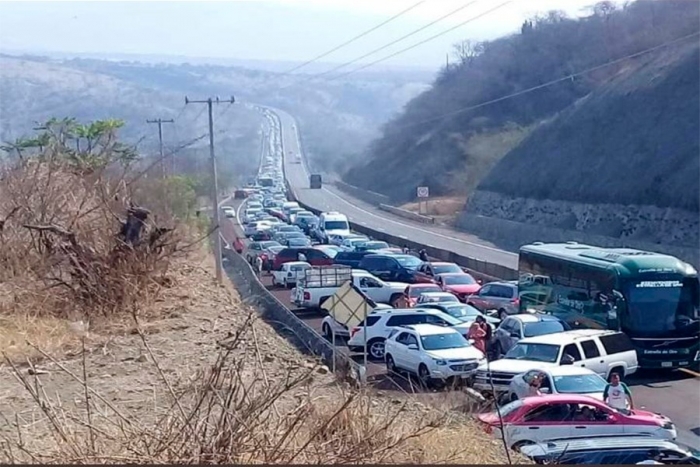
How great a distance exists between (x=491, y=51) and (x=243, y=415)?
362 feet

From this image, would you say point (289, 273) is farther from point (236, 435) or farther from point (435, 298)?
point (236, 435)

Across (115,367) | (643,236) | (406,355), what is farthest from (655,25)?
(115,367)

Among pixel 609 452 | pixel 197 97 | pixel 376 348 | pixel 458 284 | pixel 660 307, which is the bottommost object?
pixel 458 284

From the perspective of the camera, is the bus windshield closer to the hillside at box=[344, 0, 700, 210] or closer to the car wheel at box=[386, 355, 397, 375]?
the car wheel at box=[386, 355, 397, 375]

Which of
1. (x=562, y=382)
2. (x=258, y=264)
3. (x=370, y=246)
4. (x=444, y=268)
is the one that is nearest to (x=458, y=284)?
(x=444, y=268)

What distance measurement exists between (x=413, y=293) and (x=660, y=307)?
10.3 m

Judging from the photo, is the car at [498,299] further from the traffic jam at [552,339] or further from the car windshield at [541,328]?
the car windshield at [541,328]

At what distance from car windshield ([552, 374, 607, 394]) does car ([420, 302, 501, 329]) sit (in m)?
9.07

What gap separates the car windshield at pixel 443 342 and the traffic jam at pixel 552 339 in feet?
0.09

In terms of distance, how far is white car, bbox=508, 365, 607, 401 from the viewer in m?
18.1

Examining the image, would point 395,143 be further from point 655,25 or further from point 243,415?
point 243,415

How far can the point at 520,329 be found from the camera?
80.3 ft

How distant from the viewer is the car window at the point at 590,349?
861 inches

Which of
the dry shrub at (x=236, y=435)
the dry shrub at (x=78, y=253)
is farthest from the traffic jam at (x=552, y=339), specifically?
the dry shrub at (x=78, y=253)
